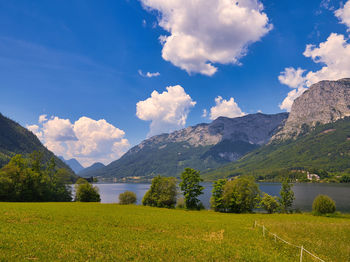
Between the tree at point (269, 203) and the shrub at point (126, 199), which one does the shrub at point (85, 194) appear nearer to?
the shrub at point (126, 199)

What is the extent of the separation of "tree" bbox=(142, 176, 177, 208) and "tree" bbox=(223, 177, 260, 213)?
23463 millimetres

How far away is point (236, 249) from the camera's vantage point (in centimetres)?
2588

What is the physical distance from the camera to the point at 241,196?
87875 millimetres

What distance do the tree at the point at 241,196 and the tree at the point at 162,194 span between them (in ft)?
77.0

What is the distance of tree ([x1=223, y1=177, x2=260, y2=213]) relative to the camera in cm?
8819

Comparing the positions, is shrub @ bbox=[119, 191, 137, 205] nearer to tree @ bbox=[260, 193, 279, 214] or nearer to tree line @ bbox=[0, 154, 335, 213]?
tree line @ bbox=[0, 154, 335, 213]

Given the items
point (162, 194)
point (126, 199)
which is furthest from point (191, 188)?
point (126, 199)

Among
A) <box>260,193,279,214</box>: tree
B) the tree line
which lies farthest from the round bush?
<box>260,193,279,214</box>: tree

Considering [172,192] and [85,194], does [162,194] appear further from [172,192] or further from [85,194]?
[85,194]

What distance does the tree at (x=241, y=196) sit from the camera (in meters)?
88.2

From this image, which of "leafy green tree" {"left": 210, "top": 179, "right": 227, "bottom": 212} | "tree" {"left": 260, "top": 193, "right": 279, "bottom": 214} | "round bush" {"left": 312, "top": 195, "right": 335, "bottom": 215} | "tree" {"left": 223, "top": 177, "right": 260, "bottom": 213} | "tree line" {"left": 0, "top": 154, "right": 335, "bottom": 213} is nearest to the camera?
"round bush" {"left": 312, "top": 195, "right": 335, "bottom": 215}

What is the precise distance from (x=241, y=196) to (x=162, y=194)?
3483 centimetres

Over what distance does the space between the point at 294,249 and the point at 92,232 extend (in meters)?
27.1

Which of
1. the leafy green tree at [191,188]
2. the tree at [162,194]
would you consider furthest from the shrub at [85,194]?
the leafy green tree at [191,188]
